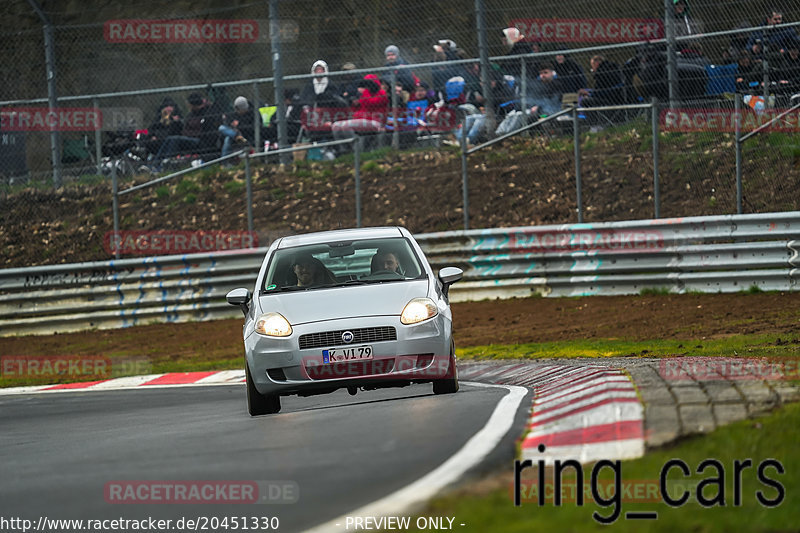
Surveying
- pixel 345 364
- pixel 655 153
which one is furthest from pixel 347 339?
pixel 655 153

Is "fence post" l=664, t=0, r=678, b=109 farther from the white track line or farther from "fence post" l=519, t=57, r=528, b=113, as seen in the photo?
the white track line

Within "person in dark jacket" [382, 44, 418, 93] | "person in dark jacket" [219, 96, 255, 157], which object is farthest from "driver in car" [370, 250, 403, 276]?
"person in dark jacket" [219, 96, 255, 157]

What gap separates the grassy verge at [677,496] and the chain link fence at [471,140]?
13.4 metres

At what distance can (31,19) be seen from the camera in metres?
32.7

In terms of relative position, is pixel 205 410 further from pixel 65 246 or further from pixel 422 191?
pixel 65 246

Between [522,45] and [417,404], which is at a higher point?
[522,45]

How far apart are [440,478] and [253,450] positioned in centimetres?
186

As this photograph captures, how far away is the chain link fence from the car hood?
9.96m

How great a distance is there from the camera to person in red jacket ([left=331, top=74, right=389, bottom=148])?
22266 millimetres

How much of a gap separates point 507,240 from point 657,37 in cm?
480

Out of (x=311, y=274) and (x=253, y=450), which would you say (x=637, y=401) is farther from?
(x=311, y=274)

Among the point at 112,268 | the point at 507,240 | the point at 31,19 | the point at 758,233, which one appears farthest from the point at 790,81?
the point at 31,19

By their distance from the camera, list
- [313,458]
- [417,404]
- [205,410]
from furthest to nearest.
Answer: [205,410] → [417,404] → [313,458]

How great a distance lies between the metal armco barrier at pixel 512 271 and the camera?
56.9 feet
